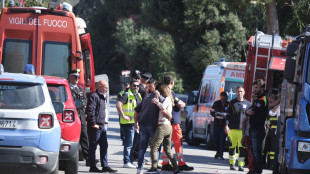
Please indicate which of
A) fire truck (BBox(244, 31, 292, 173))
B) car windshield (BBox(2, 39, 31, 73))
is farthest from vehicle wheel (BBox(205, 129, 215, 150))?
car windshield (BBox(2, 39, 31, 73))

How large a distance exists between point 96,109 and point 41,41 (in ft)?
9.99

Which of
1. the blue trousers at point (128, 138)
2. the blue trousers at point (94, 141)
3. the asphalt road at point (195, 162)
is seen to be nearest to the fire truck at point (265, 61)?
the asphalt road at point (195, 162)

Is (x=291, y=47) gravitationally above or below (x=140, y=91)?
above

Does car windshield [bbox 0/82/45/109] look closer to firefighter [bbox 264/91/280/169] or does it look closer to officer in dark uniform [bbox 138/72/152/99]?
officer in dark uniform [bbox 138/72/152/99]

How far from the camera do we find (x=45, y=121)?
32.3 ft

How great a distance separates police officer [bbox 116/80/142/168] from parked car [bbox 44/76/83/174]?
2.98 metres

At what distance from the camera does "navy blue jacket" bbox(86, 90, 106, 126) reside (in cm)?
1347

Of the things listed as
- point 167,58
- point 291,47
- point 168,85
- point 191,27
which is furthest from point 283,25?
point 167,58

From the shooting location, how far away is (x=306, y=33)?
10703 mm

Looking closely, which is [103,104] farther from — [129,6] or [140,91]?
[129,6]

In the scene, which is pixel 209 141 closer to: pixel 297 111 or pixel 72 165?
pixel 72 165

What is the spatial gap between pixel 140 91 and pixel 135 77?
880 millimetres

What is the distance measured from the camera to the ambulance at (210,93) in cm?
2111

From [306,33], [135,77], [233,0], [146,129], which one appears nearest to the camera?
[306,33]
